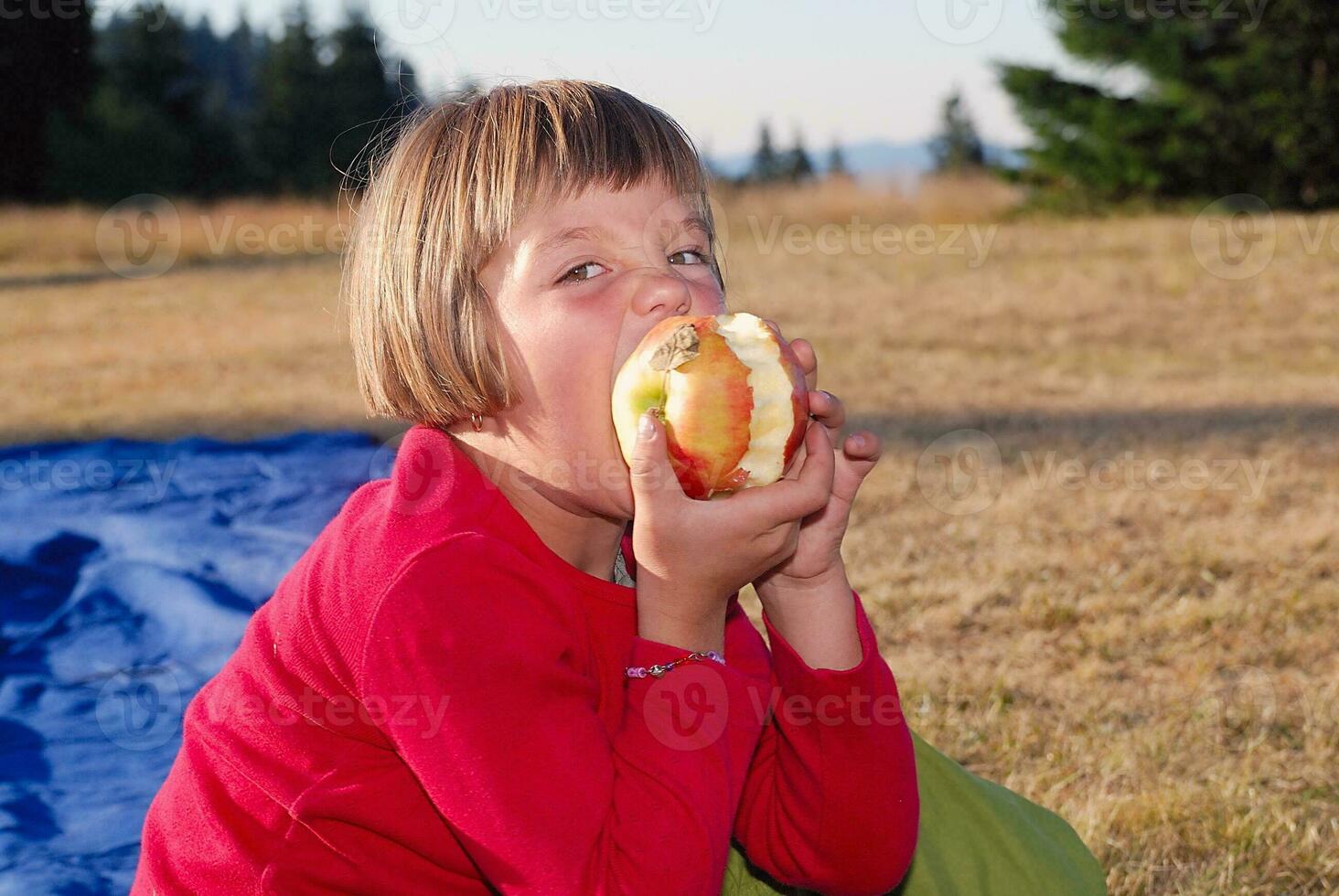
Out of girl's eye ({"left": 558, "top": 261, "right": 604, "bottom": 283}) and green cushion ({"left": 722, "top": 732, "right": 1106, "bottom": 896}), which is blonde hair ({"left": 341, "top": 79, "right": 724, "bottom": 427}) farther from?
green cushion ({"left": 722, "top": 732, "right": 1106, "bottom": 896})

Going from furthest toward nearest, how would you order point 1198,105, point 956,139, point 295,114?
1. point 956,139
2. point 295,114
3. point 1198,105

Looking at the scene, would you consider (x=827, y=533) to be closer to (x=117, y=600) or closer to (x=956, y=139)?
(x=117, y=600)

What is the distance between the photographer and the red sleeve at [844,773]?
1623 millimetres

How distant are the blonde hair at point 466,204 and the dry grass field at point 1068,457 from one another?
46 cm

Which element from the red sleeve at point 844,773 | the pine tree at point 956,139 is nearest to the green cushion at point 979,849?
the red sleeve at point 844,773

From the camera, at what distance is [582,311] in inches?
57.8

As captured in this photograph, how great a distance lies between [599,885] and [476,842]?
14 centimetres

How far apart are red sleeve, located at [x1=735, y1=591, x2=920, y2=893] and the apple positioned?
34 centimetres

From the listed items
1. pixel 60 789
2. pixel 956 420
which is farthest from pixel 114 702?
pixel 956 420

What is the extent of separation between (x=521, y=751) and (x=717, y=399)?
425mm

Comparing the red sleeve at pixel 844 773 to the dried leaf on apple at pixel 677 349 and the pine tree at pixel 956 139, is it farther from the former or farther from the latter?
the pine tree at pixel 956 139

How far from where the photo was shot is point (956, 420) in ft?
19.3

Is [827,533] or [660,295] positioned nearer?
[660,295]

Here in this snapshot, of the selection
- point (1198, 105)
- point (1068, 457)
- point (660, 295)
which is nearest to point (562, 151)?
point (660, 295)
